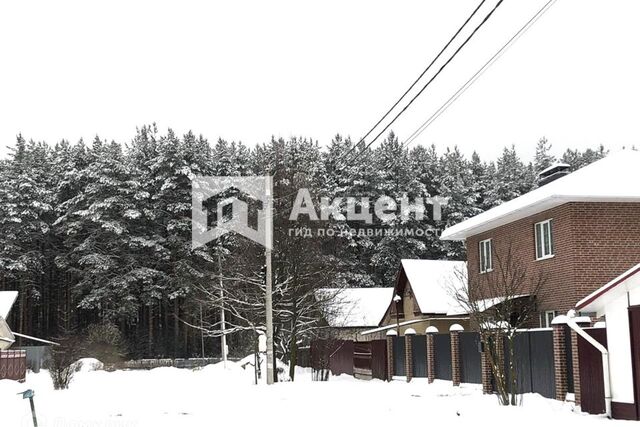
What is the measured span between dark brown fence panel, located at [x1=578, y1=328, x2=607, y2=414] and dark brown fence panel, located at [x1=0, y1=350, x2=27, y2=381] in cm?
Answer: 2715

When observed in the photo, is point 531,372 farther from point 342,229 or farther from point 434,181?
point 434,181

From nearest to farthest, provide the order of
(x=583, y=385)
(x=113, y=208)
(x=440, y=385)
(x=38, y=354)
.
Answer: (x=583, y=385) → (x=440, y=385) → (x=38, y=354) → (x=113, y=208)

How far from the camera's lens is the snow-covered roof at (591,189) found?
74.1 ft

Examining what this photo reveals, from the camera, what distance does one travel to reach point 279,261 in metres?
28.6

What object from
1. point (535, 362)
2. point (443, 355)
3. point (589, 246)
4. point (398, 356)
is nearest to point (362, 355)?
point (398, 356)

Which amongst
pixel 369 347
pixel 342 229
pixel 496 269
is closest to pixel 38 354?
pixel 342 229

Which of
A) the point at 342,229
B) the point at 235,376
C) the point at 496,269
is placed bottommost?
the point at 235,376

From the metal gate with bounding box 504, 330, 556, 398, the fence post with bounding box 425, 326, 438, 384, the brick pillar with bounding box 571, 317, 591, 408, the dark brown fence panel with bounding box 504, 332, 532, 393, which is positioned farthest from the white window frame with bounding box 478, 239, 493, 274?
the brick pillar with bounding box 571, 317, 591, 408

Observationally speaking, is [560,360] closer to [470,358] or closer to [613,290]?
[613,290]

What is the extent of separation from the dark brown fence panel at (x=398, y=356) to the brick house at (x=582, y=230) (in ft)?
17.9

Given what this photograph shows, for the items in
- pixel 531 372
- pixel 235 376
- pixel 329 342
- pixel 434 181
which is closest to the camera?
pixel 531 372

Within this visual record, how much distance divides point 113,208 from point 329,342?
1320 inches

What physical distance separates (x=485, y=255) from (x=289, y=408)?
14497mm

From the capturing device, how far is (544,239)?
81.3 feet
